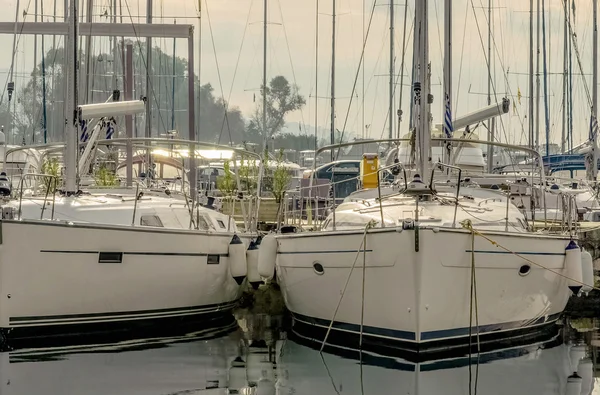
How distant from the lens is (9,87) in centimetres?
2759

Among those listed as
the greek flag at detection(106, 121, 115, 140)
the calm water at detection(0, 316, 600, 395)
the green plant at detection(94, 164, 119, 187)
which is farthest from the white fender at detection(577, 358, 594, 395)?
the greek flag at detection(106, 121, 115, 140)

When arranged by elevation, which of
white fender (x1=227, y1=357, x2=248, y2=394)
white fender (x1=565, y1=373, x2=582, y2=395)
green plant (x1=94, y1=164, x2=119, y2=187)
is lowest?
white fender (x1=227, y1=357, x2=248, y2=394)

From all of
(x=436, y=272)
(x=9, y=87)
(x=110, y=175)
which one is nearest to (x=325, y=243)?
(x=436, y=272)

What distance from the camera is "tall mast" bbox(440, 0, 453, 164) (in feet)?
62.8

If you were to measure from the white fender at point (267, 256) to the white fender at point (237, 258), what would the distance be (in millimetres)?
801

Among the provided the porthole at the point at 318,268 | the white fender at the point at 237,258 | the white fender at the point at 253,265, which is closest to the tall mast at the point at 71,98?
the white fender at the point at 237,258

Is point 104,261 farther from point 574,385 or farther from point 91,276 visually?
point 574,385

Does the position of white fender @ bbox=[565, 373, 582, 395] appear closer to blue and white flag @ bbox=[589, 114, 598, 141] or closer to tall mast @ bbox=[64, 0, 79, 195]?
tall mast @ bbox=[64, 0, 79, 195]

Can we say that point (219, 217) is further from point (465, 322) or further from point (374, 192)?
point (465, 322)

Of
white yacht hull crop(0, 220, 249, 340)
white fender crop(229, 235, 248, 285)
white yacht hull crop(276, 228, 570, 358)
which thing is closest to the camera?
white yacht hull crop(276, 228, 570, 358)

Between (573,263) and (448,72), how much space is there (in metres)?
5.70

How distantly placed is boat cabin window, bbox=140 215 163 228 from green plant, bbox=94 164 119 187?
4.09 metres

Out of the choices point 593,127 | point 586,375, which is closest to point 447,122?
point 586,375

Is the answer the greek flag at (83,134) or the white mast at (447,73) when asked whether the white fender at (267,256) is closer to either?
the white mast at (447,73)
